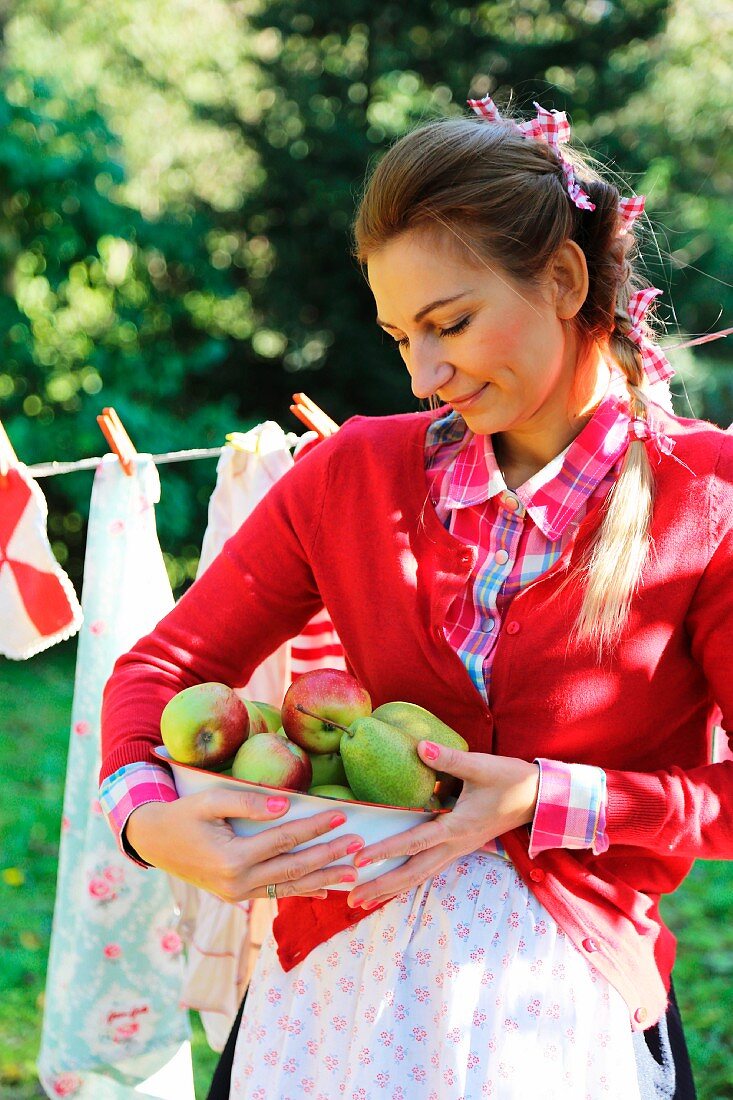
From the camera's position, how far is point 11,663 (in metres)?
6.45

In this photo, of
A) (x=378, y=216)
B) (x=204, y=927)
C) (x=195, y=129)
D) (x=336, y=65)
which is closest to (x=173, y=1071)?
(x=204, y=927)

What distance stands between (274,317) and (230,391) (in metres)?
0.59

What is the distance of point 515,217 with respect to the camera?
1436 mm

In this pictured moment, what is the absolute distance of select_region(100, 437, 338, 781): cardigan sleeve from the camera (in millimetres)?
1642

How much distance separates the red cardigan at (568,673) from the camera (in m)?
1.38

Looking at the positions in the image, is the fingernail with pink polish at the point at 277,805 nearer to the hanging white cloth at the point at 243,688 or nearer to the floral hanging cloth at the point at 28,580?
the hanging white cloth at the point at 243,688

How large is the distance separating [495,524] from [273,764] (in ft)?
1.59

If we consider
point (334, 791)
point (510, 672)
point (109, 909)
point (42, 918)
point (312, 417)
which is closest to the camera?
point (334, 791)

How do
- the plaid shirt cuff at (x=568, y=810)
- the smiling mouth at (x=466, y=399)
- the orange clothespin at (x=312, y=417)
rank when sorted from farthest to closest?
the orange clothespin at (x=312, y=417)
the smiling mouth at (x=466, y=399)
the plaid shirt cuff at (x=568, y=810)

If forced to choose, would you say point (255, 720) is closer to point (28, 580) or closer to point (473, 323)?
point (473, 323)

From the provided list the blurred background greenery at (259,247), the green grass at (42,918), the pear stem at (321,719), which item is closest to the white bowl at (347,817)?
the pear stem at (321,719)

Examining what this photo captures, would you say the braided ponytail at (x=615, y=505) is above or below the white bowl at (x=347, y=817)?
above

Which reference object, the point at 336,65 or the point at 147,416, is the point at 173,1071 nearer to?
the point at 147,416

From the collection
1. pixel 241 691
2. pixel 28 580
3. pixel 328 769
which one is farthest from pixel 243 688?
pixel 328 769
